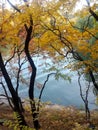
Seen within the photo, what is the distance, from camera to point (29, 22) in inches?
352

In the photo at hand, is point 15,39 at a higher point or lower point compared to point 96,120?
higher

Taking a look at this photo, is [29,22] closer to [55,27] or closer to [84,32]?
[55,27]

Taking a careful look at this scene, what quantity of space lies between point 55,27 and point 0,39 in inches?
85.3

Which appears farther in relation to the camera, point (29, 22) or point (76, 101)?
point (76, 101)

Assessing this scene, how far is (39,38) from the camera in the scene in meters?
10.3

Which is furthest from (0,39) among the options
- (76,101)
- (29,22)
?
(76,101)

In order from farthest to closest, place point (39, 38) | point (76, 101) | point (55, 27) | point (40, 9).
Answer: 1. point (76, 101)
2. point (39, 38)
3. point (55, 27)
4. point (40, 9)

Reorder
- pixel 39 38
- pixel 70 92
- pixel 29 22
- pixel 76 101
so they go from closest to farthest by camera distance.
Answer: pixel 29 22, pixel 39 38, pixel 76 101, pixel 70 92

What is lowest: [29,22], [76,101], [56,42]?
[76,101]

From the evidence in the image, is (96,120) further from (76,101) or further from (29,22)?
(76,101)

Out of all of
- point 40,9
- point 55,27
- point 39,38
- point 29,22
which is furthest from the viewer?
point 39,38

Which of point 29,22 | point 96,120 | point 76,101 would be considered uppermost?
point 29,22

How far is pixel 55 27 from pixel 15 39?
5.19ft

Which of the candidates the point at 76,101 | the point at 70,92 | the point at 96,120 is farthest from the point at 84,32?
the point at 70,92
